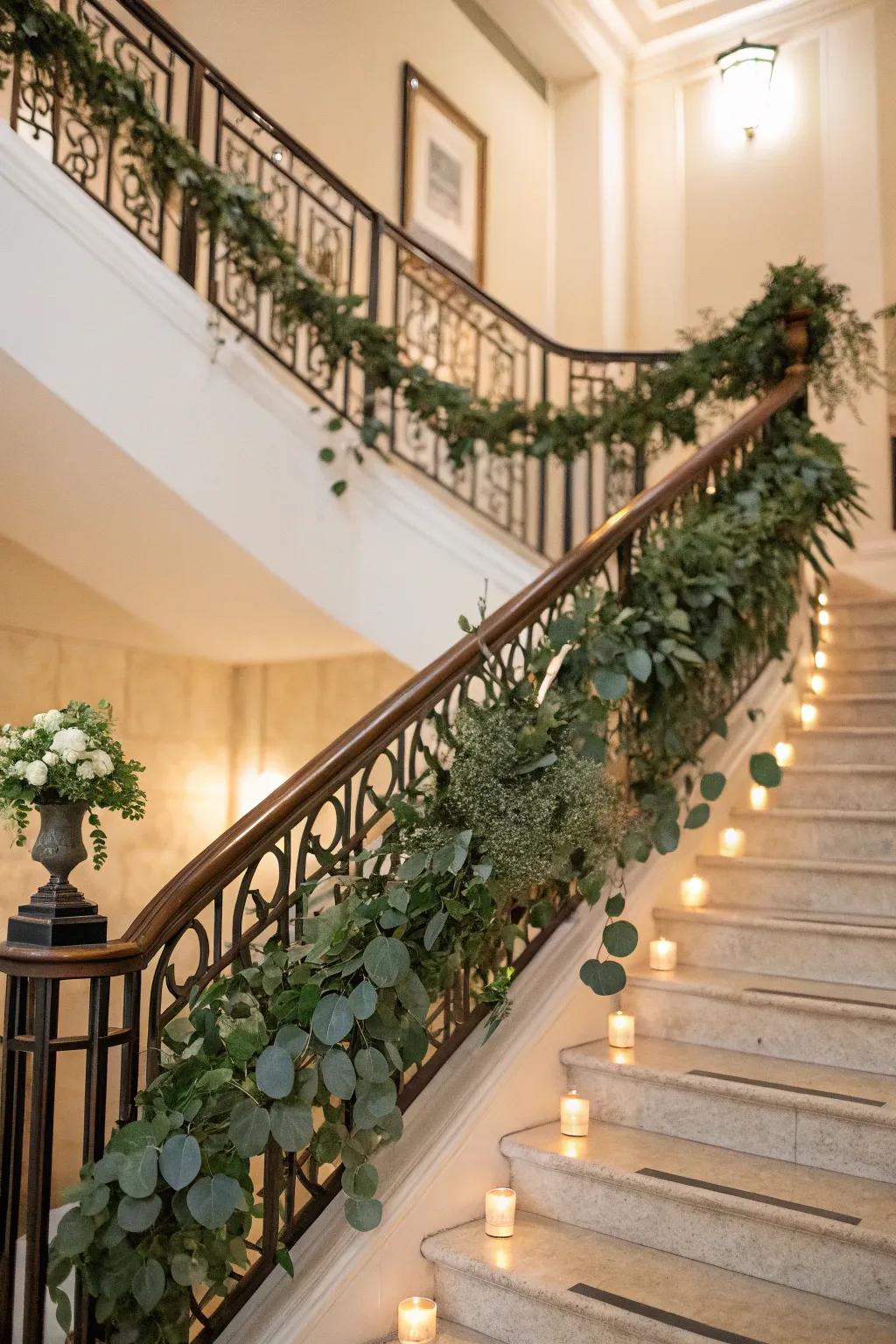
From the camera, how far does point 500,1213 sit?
255 cm

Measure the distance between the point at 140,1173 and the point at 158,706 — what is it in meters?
4.03

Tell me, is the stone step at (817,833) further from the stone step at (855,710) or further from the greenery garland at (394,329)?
the greenery garland at (394,329)

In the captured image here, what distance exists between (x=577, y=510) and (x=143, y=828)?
3.19 m

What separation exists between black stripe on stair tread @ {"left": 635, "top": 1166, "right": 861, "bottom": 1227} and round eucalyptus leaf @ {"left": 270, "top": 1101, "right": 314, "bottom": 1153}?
0.80m

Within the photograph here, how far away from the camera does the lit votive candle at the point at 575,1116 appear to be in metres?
2.77

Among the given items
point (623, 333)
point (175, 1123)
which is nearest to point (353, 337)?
point (175, 1123)

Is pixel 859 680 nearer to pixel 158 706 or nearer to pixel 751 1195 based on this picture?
pixel 751 1195

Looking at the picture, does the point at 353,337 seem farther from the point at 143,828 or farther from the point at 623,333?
the point at 623,333

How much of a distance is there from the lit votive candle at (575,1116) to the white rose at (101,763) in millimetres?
Answer: 1398

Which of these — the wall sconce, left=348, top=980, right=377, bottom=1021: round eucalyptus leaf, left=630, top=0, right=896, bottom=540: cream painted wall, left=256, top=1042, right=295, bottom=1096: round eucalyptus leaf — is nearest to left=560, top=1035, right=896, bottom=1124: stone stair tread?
left=348, top=980, right=377, bottom=1021: round eucalyptus leaf

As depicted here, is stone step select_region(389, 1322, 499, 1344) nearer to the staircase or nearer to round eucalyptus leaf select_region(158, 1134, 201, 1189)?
the staircase

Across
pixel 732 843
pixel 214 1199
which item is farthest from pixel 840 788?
pixel 214 1199

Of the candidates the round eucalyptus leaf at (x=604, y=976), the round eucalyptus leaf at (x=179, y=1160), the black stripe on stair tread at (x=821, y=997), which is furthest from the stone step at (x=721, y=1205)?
the round eucalyptus leaf at (x=179, y=1160)

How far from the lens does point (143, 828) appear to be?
575cm
